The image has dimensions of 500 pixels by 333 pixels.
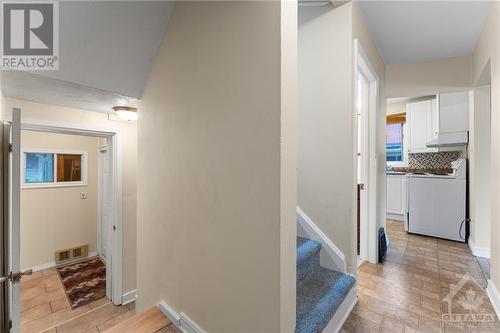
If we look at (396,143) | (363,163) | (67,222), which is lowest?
(67,222)

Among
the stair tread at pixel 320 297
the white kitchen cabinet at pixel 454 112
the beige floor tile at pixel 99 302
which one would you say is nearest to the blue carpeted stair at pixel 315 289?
the stair tread at pixel 320 297

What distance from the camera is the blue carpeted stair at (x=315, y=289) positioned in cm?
132

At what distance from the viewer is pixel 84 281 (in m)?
3.33

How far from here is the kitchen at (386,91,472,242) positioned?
3.32m

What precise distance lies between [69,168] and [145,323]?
3406 mm

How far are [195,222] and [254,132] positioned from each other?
745 mm

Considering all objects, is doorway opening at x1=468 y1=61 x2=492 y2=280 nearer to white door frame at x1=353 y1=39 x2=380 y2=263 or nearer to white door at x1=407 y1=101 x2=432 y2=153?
white door frame at x1=353 y1=39 x2=380 y2=263

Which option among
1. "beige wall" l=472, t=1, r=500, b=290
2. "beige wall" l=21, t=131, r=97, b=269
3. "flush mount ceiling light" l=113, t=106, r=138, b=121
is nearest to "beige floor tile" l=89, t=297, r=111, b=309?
"beige wall" l=21, t=131, r=97, b=269

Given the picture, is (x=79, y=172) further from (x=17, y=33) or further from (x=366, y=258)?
(x=366, y=258)

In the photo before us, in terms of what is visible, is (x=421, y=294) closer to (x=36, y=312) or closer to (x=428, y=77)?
(x=428, y=77)

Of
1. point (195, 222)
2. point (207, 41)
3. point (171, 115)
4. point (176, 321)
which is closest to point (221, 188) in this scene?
point (195, 222)

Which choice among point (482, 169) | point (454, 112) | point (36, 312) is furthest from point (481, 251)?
point (36, 312)

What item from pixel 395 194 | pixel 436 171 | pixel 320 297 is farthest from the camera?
pixel 395 194

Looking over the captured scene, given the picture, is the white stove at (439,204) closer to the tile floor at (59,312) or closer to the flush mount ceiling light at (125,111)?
the flush mount ceiling light at (125,111)
